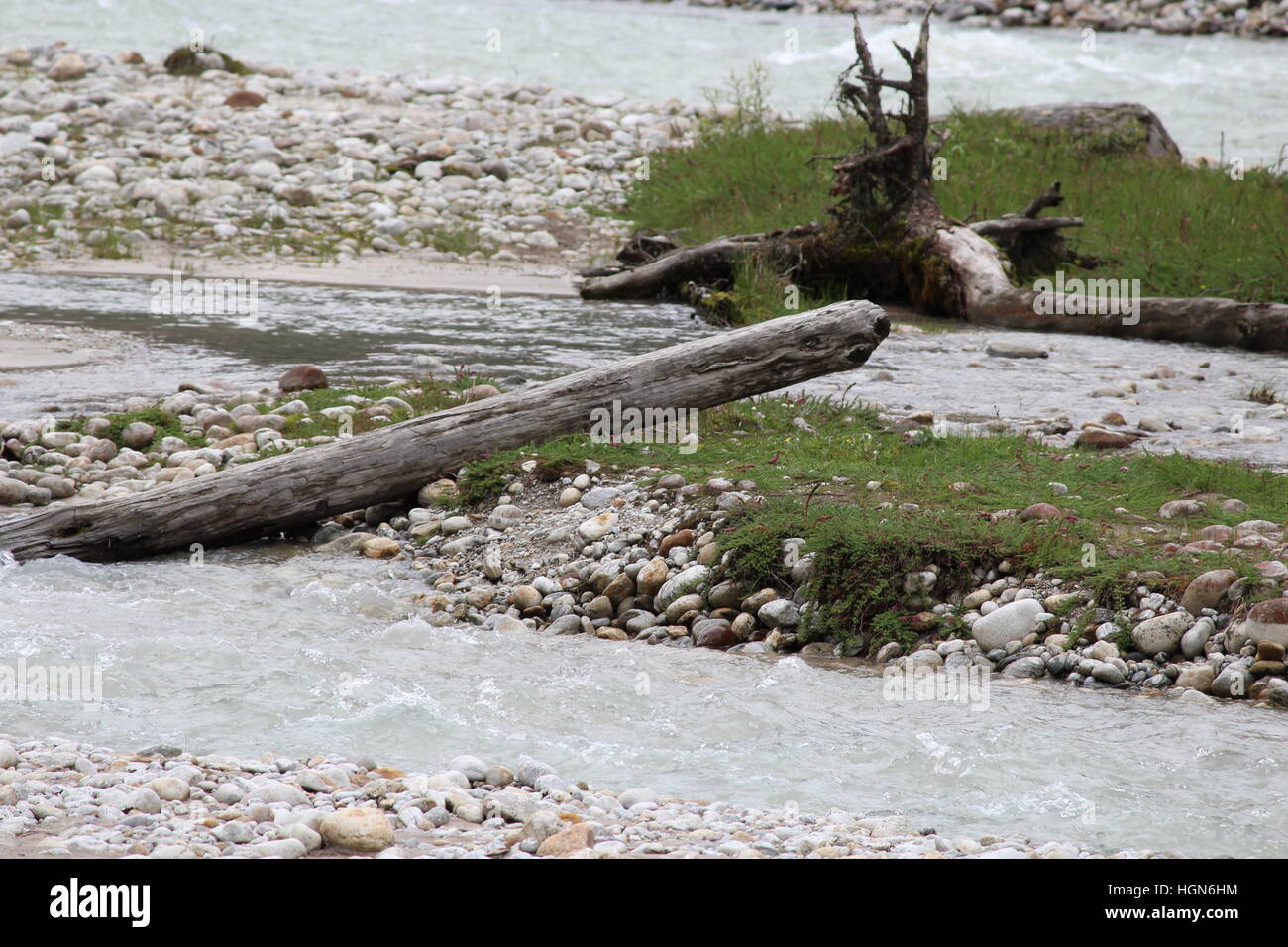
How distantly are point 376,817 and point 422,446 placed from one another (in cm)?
359

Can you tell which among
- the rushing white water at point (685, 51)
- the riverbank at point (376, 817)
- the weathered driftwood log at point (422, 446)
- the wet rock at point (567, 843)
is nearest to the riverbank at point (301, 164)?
the rushing white water at point (685, 51)

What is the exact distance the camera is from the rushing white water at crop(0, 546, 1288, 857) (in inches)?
157

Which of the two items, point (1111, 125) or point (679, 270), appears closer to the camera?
point (679, 270)

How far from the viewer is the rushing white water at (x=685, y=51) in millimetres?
22781

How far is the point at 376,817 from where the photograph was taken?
3.44 meters

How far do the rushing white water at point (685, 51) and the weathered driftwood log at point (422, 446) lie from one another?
14.7 meters

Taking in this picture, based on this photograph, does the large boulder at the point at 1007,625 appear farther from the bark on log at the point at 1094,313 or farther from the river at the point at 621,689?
the bark on log at the point at 1094,313

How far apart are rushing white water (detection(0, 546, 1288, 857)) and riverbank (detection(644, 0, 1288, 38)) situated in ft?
84.8

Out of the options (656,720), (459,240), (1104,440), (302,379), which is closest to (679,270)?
(459,240)

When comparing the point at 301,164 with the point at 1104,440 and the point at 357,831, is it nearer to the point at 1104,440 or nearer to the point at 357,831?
the point at 1104,440

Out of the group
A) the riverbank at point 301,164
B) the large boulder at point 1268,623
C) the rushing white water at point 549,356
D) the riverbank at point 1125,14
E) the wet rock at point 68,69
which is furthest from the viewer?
the riverbank at point 1125,14

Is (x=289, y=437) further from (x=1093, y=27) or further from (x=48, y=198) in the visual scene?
(x=1093, y=27)
